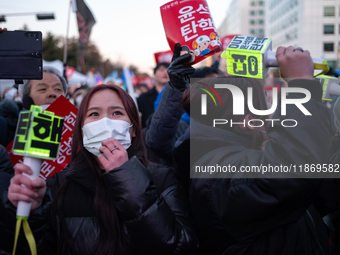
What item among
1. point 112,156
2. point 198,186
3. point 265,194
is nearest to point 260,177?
point 265,194

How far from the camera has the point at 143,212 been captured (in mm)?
1526

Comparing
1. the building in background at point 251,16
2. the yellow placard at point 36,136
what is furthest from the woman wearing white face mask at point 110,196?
the building in background at point 251,16

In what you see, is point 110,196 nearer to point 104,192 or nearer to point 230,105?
point 104,192

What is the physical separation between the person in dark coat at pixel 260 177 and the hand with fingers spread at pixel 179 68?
1.22ft

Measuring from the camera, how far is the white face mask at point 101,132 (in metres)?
1.78

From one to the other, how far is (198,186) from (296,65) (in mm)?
724

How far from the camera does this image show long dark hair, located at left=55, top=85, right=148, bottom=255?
166 cm

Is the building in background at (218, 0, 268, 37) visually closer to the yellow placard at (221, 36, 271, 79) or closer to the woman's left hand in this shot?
the yellow placard at (221, 36, 271, 79)

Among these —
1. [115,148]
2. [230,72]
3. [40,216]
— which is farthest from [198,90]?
[40,216]

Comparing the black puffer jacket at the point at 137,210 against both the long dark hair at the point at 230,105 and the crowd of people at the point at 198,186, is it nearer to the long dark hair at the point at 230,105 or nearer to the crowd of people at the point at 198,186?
the crowd of people at the point at 198,186

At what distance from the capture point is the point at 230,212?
57.2 inches

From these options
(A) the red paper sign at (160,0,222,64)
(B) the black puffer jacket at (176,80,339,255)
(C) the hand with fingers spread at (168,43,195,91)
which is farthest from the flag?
(B) the black puffer jacket at (176,80,339,255)

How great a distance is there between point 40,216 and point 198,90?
1.05m

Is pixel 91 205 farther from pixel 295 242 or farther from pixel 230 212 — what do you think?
pixel 295 242
